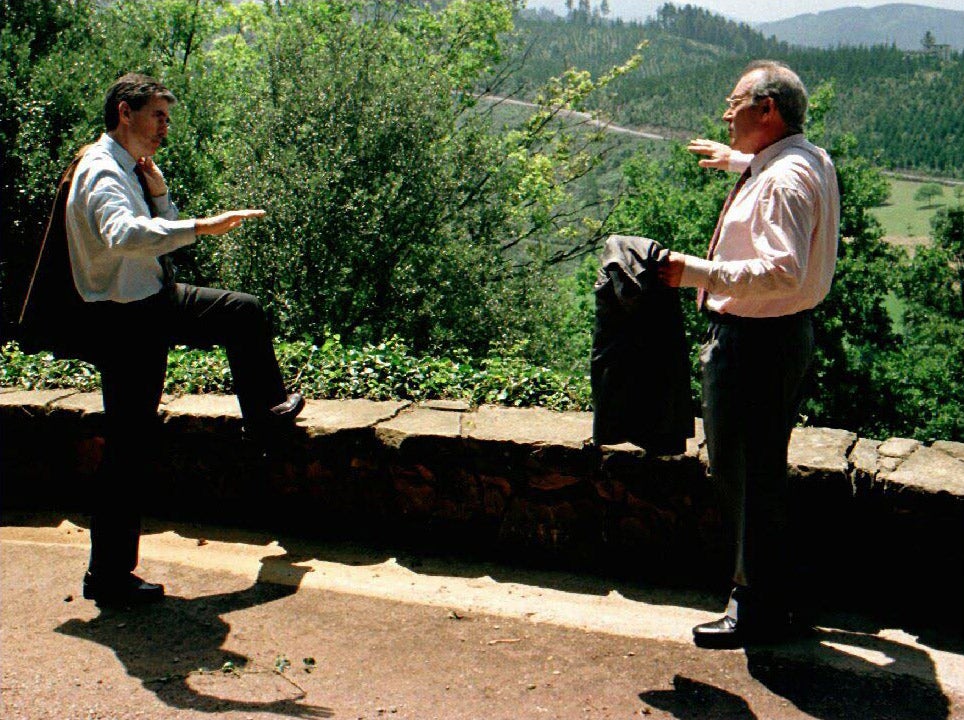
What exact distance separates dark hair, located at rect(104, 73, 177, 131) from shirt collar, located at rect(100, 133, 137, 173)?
0.06 metres

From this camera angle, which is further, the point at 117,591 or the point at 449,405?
the point at 449,405

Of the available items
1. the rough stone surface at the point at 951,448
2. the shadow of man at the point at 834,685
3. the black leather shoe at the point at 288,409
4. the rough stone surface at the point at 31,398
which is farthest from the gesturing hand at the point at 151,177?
the rough stone surface at the point at 951,448

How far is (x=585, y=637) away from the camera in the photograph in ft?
12.4

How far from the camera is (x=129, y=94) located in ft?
12.8

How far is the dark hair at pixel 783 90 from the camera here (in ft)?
11.2

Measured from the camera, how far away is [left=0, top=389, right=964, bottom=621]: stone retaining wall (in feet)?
12.6

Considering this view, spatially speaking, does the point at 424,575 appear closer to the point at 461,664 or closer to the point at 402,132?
the point at 461,664

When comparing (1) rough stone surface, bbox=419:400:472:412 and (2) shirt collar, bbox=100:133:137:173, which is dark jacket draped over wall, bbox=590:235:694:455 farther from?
(2) shirt collar, bbox=100:133:137:173

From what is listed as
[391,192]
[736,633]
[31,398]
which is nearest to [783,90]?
[736,633]

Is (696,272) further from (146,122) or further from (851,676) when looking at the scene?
(146,122)

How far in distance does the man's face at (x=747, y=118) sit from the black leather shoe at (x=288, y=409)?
224 cm

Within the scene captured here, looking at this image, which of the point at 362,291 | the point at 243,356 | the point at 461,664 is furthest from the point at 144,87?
the point at 362,291

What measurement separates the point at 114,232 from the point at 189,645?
1.53 meters

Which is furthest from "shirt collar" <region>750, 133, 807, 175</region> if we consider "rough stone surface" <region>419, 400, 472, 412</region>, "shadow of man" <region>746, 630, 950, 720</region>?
"rough stone surface" <region>419, 400, 472, 412</region>
